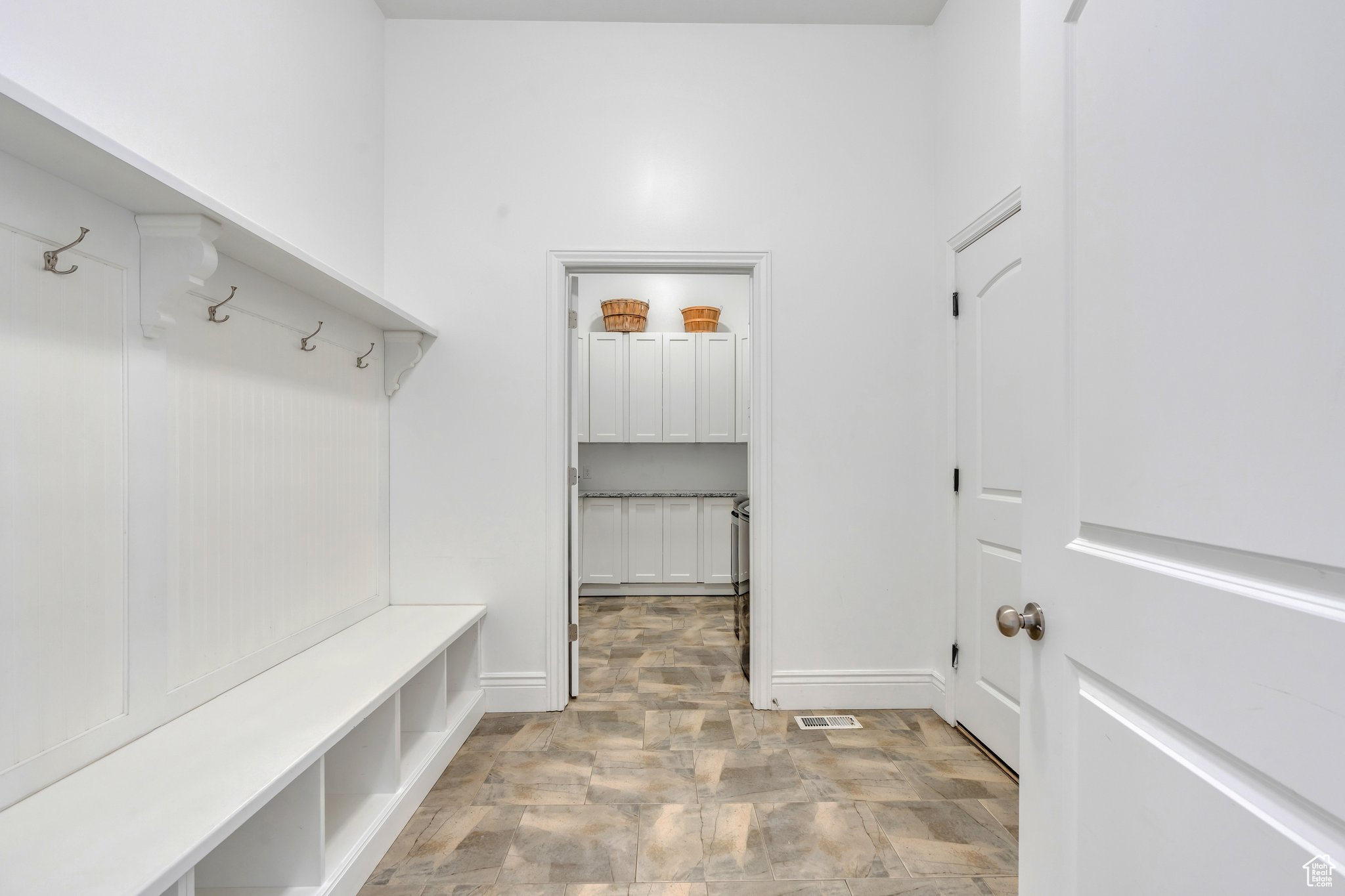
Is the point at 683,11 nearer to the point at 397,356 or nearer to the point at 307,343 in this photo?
the point at 397,356

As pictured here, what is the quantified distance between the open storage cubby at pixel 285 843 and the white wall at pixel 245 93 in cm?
151

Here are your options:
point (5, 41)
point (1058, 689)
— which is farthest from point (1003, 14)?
point (5, 41)

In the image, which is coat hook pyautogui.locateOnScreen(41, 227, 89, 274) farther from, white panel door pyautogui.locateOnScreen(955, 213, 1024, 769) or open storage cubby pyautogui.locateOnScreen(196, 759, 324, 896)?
white panel door pyautogui.locateOnScreen(955, 213, 1024, 769)

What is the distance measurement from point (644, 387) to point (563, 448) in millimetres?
2165

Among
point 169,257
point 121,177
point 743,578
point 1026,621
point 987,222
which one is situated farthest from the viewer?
point 743,578

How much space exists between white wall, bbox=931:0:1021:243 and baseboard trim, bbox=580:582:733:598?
3112 millimetres

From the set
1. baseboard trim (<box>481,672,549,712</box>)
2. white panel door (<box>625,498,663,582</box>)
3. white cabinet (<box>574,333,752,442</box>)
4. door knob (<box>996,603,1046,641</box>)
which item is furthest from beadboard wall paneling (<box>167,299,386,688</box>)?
white panel door (<box>625,498,663,582</box>)

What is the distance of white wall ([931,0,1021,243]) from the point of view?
208 centimetres

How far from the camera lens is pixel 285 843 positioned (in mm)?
1406

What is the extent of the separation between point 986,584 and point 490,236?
97.4 inches

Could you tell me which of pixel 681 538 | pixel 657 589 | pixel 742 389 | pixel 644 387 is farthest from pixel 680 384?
pixel 657 589

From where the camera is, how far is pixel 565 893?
5.08 ft

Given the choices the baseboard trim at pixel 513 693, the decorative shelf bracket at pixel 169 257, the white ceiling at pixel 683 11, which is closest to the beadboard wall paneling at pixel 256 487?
the decorative shelf bracket at pixel 169 257

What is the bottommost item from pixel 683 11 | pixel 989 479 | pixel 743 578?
pixel 743 578
